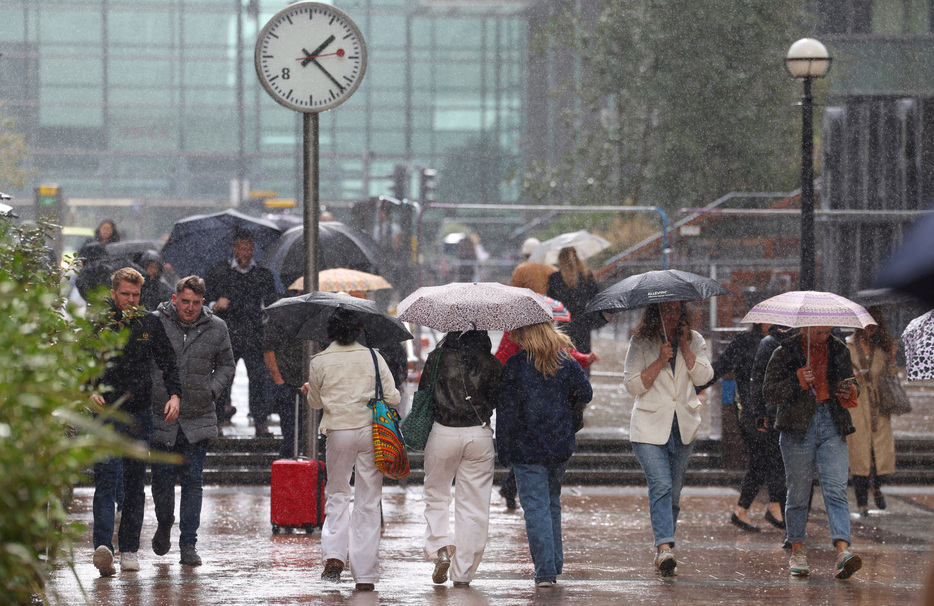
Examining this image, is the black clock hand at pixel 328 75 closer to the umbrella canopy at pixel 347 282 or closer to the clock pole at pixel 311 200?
the clock pole at pixel 311 200

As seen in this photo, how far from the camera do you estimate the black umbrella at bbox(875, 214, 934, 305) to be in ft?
6.98

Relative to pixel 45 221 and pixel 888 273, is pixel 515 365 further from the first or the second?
pixel 888 273

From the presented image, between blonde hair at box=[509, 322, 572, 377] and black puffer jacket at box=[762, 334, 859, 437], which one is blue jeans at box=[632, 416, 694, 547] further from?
blonde hair at box=[509, 322, 572, 377]

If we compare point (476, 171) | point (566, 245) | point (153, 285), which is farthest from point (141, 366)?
point (476, 171)

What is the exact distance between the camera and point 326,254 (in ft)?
41.7

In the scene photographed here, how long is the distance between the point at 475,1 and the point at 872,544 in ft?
143

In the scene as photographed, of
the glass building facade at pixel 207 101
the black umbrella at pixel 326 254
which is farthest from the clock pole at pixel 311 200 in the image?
the glass building facade at pixel 207 101

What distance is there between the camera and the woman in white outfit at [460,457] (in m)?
7.75

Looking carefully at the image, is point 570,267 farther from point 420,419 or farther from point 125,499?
point 125,499

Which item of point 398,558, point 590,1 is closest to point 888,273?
point 398,558

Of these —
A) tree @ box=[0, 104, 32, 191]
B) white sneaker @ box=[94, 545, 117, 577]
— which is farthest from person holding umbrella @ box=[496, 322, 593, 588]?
tree @ box=[0, 104, 32, 191]

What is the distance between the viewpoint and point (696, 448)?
12859 millimetres

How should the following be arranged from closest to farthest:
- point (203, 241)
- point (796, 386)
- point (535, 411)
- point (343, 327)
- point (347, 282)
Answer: point (535, 411) < point (343, 327) < point (796, 386) < point (347, 282) < point (203, 241)

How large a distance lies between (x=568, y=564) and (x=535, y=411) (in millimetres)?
1504
